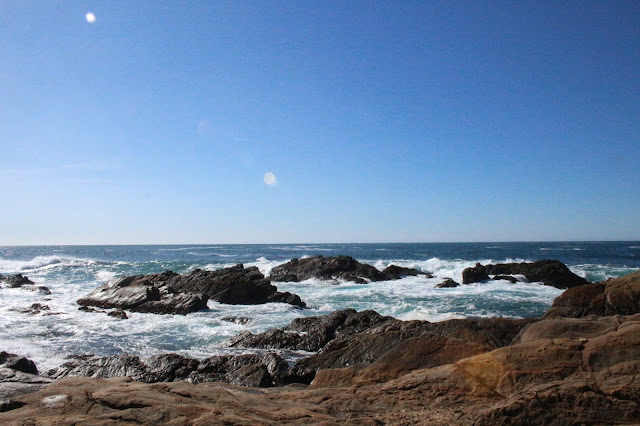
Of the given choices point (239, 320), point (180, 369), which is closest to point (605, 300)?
point (180, 369)

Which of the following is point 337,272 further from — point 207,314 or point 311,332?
point 311,332

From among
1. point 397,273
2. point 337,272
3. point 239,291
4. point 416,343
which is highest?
Result: point 416,343

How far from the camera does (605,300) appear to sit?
13094 millimetres

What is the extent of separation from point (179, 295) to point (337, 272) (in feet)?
54.8

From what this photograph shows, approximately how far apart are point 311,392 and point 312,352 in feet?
20.7

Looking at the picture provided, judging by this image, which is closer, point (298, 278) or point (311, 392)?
point (311, 392)

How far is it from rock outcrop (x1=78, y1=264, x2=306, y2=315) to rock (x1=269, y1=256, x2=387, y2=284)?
10.2 m

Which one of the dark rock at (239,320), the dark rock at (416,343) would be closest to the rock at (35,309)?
the dark rock at (239,320)

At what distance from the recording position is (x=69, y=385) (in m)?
5.79

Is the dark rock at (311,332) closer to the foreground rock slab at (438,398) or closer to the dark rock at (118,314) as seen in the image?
the foreground rock slab at (438,398)

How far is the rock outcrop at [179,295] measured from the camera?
2012 centimetres

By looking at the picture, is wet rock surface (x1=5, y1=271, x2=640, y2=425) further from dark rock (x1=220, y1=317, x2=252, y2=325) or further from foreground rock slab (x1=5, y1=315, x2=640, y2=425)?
dark rock (x1=220, y1=317, x2=252, y2=325)

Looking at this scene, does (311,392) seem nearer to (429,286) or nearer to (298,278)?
(429,286)

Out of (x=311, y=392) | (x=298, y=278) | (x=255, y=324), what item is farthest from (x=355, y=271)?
(x=311, y=392)
